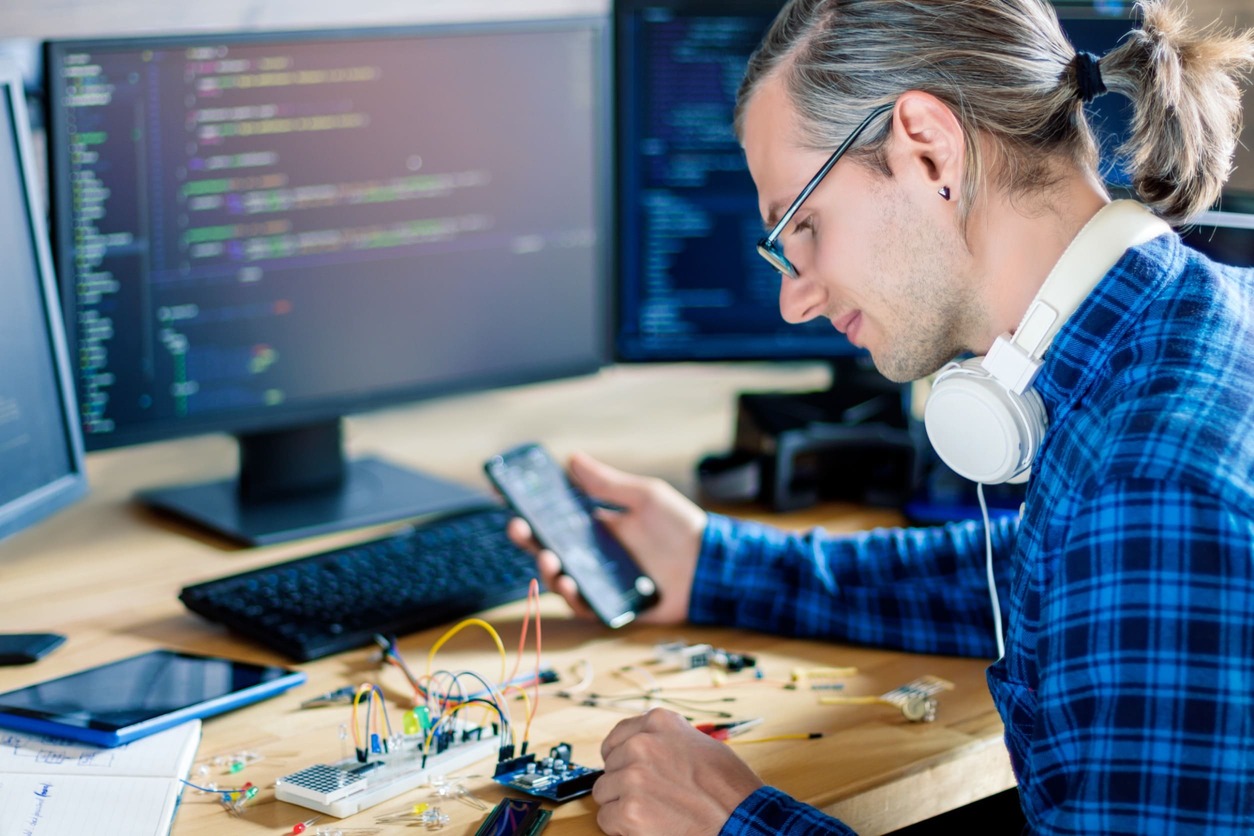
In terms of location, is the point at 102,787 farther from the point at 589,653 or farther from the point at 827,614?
the point at 827,614

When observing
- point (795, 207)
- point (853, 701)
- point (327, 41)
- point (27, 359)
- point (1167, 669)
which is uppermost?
point (327, 41)

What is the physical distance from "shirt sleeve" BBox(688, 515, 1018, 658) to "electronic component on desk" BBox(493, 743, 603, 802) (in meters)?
0.32

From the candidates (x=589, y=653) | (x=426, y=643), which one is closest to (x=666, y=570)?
(x=589, y=653)

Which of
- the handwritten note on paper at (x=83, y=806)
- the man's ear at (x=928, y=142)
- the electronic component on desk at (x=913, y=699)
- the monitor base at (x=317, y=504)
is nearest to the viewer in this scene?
the handwritten note on paper at (x=83, y=806)

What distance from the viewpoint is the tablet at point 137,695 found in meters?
1.02

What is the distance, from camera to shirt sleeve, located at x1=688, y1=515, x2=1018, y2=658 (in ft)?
4.17

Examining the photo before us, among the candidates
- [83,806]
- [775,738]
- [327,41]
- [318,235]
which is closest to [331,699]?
[83,806]

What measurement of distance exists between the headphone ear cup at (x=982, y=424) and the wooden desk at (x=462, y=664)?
0.21 metres

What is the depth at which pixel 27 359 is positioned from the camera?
1.28 m

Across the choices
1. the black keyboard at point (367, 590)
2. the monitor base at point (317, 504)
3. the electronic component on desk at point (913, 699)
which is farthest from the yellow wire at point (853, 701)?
the monitor base at point (317, 504)

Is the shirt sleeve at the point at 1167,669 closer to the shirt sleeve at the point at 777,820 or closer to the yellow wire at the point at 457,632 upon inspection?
the shirt sleeve at the point at 777,820

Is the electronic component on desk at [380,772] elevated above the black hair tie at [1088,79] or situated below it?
below

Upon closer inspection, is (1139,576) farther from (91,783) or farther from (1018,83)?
(91,783)

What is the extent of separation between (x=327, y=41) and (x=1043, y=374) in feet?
2.75
